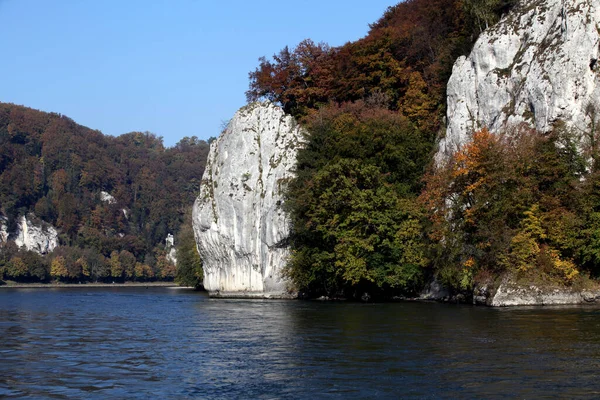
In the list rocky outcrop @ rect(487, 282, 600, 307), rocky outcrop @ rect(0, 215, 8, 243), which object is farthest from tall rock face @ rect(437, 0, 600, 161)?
rocky outcrop @ rect(0, 215, 8, 243)

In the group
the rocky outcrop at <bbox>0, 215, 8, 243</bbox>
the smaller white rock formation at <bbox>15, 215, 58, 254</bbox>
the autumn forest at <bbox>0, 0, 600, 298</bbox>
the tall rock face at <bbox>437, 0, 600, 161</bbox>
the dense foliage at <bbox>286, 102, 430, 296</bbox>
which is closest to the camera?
the autumn forest at <bbox>0, 0, 600, 298</bbox>

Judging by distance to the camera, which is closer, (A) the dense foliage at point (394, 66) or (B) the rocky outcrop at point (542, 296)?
(B) the rocky outcrop at point (542, 296)

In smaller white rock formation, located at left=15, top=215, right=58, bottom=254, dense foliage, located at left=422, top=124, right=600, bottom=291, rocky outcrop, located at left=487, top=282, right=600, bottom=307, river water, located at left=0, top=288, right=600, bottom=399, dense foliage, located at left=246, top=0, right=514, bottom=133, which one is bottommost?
river water, located at left=0, top=288, right=600, bottom=399

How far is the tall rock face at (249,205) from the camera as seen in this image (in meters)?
68.1

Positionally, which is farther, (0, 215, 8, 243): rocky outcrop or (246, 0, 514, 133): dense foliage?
(0, 215, 8, 243): rocky outcrop

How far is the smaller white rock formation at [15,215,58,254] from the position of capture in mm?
195375

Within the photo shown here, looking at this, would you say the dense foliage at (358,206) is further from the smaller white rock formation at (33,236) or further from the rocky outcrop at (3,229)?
the smaller white rock formation at (33,236)

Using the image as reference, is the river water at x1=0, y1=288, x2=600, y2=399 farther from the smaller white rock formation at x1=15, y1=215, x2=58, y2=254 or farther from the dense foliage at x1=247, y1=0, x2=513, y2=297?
the smaller white rock formation at x1=15, y1=215, x2=58, y2=254

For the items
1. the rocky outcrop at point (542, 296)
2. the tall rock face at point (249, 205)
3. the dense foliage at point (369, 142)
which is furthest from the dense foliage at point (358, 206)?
the rocky outcrop at point (542, 296)

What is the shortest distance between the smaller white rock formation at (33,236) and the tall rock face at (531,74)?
160m

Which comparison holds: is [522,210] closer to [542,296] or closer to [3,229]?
[542,296]

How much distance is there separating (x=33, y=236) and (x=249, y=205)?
141662 mm

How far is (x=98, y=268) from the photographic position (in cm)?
17812

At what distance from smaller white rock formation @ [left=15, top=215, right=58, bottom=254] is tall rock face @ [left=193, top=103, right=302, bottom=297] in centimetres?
13270
